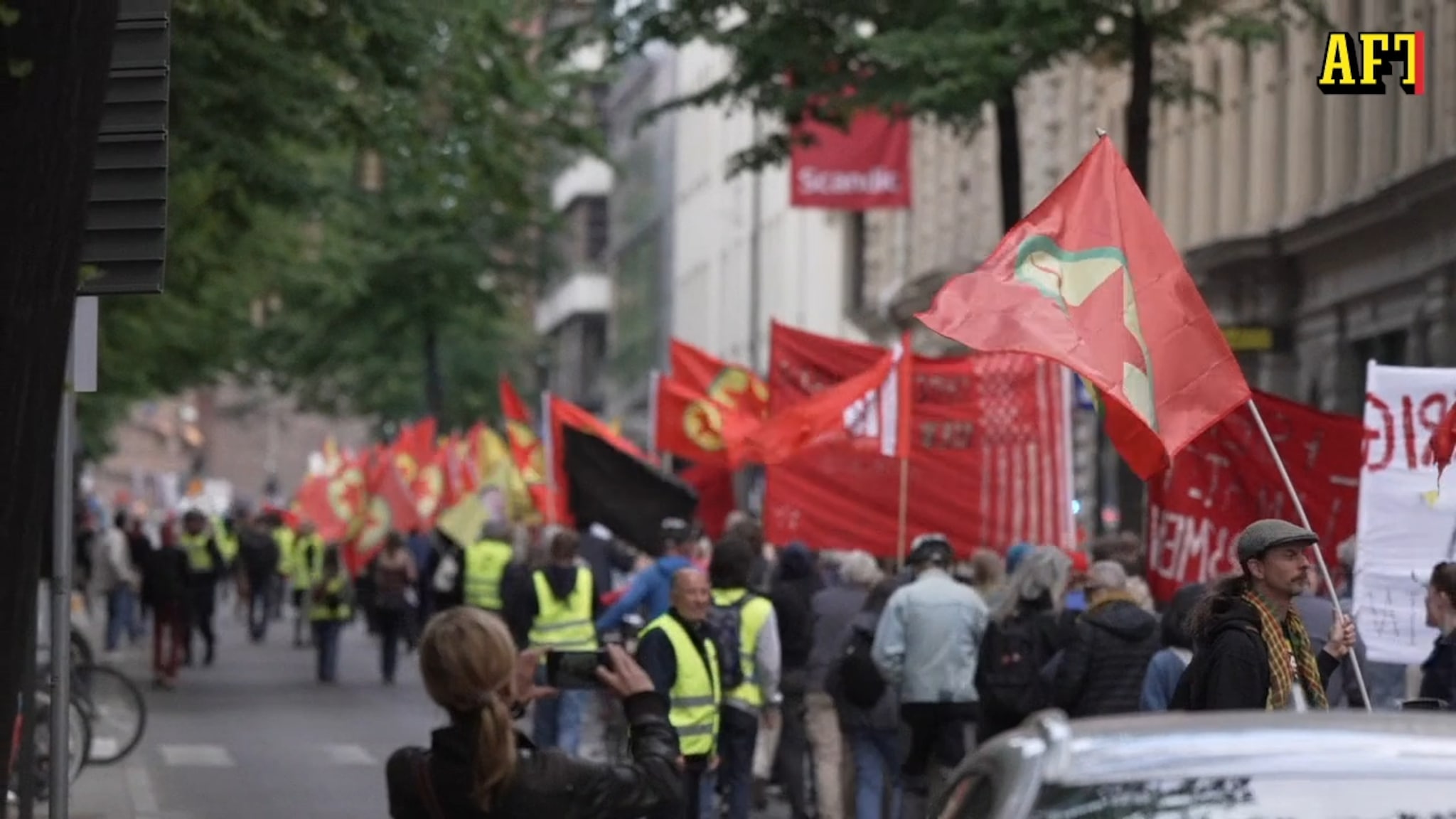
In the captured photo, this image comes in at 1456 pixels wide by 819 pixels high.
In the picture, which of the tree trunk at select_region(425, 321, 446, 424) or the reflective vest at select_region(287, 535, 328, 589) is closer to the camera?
the reflective vest at select_region(287, 535, 328, 589)

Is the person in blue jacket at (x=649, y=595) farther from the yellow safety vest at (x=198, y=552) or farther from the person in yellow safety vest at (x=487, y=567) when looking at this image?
the yellow safety vest at (x=198, y=552)

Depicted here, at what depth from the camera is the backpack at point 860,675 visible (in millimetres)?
16516

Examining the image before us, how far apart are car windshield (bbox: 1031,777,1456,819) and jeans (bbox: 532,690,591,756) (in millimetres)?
14305

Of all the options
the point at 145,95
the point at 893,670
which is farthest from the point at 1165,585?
the point at 145,95

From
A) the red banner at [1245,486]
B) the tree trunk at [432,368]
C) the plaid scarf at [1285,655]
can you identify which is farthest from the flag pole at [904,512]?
the tree trunk at [432,368]

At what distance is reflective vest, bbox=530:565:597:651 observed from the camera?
804 inches

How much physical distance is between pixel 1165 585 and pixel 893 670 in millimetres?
1314

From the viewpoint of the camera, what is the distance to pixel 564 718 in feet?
66.3

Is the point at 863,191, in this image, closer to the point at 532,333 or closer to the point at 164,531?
the point at 164,531

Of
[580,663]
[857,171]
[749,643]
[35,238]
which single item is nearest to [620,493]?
[749,643]

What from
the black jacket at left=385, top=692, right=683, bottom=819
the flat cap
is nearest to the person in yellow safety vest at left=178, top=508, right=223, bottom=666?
the flat cap

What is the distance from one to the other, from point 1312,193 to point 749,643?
2239cm

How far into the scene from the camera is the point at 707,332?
3105 inches

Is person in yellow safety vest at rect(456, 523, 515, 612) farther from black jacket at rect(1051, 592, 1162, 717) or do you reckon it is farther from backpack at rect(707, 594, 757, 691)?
black jacket at rect(1051, 592, 1162, 717)
